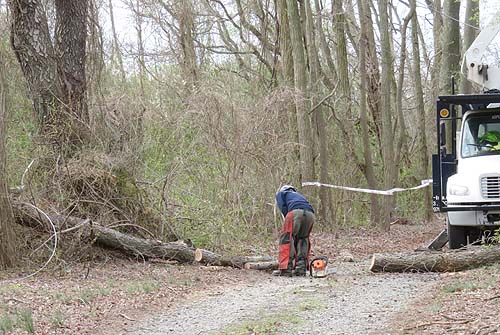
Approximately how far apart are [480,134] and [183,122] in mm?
6263

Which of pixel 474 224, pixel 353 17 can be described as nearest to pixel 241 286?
pixel 474 224

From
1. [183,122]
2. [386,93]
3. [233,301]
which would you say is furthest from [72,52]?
[386,93]

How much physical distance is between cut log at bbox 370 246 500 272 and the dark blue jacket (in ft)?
4.85

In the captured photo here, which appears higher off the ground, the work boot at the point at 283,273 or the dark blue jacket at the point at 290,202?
the dark blue jacket at the point at 290,202

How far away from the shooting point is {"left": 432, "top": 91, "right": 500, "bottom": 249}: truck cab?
12.2 metres

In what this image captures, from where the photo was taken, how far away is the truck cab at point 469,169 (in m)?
12.2

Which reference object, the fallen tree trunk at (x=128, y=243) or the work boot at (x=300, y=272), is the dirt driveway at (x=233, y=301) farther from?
the work boot at (x=300, y=272)

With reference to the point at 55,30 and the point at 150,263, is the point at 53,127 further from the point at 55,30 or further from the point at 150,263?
the point at 150,263

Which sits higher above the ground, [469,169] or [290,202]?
[469,169]

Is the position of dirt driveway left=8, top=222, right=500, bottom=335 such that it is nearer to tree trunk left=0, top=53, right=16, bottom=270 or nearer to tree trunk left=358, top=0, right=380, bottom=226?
tree trunk left=0, top=53, right=16, bottom=270

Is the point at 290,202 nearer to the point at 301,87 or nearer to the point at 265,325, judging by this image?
the point at 265,325

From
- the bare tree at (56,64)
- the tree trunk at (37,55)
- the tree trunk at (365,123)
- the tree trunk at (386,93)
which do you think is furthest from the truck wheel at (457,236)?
the tree trunk at (365,123)

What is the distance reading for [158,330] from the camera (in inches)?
314

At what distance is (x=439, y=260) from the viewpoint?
11.4 metres
